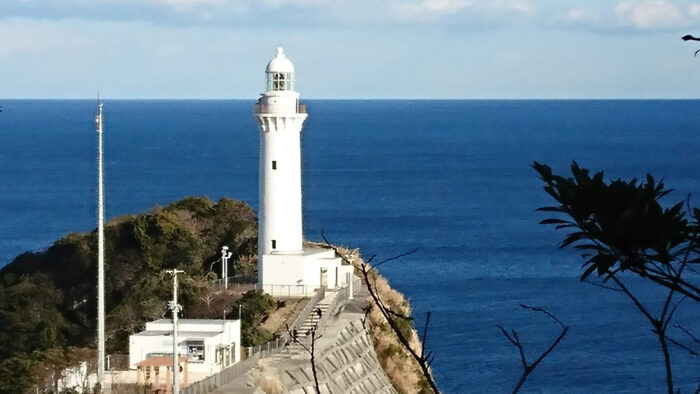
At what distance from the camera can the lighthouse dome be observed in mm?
36438

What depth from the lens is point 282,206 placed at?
1414 inches

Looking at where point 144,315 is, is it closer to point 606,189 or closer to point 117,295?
point 117,295

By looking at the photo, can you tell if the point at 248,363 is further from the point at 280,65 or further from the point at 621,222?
the point at 621,222

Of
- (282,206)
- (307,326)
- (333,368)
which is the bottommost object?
(333,368)

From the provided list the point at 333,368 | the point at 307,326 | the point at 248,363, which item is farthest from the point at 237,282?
the point at 248,363

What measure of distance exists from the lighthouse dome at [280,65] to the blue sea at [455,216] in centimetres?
1103

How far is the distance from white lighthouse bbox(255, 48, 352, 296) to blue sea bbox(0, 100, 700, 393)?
8.42m

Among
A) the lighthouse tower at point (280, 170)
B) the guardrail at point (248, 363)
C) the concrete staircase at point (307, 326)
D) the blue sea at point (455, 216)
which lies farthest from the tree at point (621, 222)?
the blue sea at point (455, 216)

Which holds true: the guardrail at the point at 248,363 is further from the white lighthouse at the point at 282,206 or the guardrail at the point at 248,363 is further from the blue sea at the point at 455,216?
the blue sea at the point at 455,216

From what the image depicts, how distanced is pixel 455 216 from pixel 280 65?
198 ft

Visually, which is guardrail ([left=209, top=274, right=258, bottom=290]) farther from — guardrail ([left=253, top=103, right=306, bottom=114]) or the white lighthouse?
guardrail ([left=253, top=103, right=306, bottom=114])

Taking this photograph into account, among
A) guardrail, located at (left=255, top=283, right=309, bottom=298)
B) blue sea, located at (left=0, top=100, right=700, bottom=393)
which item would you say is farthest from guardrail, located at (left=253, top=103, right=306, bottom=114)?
blue sea, located at (left=0, top=100, right=700, bottom=393)

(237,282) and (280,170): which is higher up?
(280,170)

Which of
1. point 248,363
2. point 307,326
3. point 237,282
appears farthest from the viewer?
point 237,282
